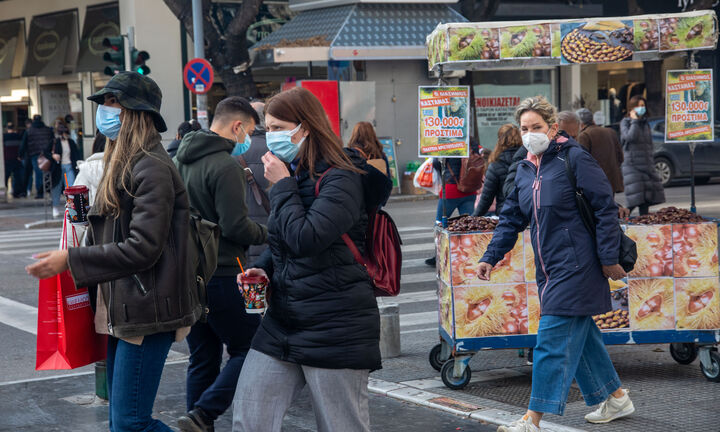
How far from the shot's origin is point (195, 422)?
4.99 metres

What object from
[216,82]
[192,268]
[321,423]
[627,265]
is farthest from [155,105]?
[216,82]

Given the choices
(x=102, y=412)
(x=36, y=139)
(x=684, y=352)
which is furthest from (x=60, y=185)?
(x=684, y=352)

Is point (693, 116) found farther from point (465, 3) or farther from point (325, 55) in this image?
point (465, 3)

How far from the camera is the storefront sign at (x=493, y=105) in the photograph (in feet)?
82.6

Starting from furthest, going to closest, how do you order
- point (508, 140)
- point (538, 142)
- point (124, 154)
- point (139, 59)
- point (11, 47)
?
point (11, 47), point (139, 59), point (508, 140), point (538, 142), point (124, 154)

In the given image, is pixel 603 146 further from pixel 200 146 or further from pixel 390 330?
pixel 200 146

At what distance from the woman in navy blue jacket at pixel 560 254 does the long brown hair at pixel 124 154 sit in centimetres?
217

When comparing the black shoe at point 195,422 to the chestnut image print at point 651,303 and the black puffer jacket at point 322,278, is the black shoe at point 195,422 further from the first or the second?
the chestnut image print at point 651,303

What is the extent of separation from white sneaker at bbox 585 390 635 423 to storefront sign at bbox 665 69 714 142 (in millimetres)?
→ 2334

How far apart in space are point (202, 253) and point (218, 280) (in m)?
0.92

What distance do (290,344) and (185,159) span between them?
1.81 m

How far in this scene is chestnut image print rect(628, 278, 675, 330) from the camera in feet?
21.2

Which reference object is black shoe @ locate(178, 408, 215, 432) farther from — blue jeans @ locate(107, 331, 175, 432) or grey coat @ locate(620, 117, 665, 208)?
grey coat @ locate(620, 117, 665, 208)

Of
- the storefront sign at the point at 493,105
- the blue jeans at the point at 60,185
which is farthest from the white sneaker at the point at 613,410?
the storefront sign at the point at 493,105
